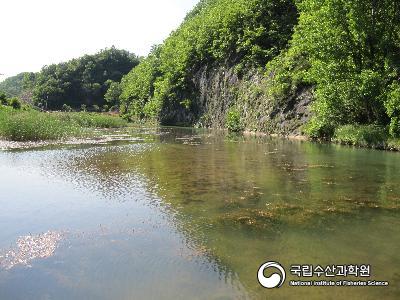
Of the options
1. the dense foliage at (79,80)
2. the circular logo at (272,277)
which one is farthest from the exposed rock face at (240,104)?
the dense foliage at (79,80)

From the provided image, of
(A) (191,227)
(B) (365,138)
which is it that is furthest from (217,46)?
(A) (191,227)

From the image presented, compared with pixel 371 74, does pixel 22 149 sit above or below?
below

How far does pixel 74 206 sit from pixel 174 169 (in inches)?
249

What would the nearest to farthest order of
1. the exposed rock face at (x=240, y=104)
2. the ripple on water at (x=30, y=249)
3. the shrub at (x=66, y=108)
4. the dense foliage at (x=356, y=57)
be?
the ripple on water at (x=30, y=249), the dense foliage at (x=356, y=57), the exposed rock face at (x=240, y=104), the shrub at (x=66, y=108)

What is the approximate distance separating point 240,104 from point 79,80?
273ft

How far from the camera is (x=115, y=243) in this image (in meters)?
7.58

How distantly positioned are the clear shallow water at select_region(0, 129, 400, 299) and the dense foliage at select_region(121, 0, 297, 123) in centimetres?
3711

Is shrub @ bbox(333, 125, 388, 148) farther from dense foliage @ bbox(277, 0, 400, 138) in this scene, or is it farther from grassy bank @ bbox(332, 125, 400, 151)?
dense foliage @ bbox(277, 0, 400, 138)

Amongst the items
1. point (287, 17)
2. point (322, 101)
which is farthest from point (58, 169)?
point (287, 17)

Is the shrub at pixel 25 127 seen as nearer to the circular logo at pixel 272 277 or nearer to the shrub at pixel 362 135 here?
Answer: the shrub at pixel 362 135

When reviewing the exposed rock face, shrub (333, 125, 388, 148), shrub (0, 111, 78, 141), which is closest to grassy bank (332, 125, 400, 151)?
shrub (333, 125, 388, 148)

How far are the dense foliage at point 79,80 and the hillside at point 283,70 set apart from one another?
107ft

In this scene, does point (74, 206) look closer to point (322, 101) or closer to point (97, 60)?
point (322, 101)

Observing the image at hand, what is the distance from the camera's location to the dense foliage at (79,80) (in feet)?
373
